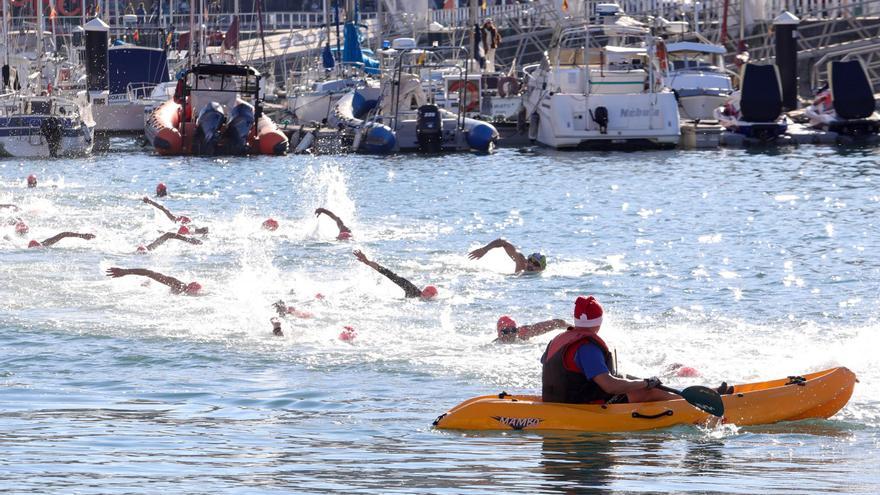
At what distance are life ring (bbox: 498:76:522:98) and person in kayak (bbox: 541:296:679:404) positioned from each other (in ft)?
133

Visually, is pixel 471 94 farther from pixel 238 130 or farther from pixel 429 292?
pixel 429 292

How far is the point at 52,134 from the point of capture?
150ft

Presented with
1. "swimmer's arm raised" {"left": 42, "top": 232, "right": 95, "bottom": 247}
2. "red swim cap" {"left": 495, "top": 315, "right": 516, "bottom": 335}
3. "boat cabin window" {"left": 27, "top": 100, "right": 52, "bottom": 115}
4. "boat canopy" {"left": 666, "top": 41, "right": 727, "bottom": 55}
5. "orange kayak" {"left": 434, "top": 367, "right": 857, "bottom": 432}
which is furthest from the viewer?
"boat canopy" {"left": 666, "top": 41, "right": 727, "bottom": 55}

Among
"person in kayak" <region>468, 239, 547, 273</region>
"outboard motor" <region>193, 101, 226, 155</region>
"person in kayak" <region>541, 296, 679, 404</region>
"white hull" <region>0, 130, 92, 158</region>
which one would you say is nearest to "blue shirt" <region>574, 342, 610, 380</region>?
"person in kayak" <region>541, 296, 679, 404</region>

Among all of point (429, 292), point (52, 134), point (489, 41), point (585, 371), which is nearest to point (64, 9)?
point (489, 41)

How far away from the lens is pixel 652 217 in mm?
29250

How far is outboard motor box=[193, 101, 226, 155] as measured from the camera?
45.6 meters

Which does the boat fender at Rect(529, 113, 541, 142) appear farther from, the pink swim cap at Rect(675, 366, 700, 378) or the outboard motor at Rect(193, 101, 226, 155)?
the pink swim cap at Rect(675, 366, 700, 378)

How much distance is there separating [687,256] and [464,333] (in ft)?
23.7

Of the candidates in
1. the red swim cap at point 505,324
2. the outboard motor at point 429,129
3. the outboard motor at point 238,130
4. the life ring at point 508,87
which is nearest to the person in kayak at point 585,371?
the red swim cap at point 505,324

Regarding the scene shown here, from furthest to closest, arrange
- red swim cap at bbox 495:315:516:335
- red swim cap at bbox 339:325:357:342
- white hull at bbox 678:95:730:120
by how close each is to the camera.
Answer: white hull at bbox 678:95:730:120
red swim cap at bbox 339:325:357:342
red swim cap at bbox 495:315:516:335

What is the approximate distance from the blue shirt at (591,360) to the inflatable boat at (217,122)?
35039mm

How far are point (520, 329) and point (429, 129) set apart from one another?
29354mm

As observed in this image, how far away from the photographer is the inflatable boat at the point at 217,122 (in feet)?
150
